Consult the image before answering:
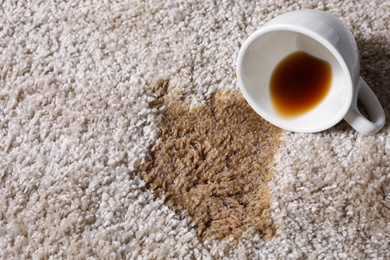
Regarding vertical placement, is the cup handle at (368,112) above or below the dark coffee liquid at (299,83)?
below

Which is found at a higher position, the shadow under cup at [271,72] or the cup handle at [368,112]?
the shadow under cup at [271,72]

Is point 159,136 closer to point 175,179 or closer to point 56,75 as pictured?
point 175,179

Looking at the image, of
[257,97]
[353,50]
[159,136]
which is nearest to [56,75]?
[159,136]

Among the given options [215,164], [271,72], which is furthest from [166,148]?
[271,72]

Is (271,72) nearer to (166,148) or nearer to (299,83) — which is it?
(299,83)

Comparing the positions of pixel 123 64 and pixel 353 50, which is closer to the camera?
pixel 353 50
